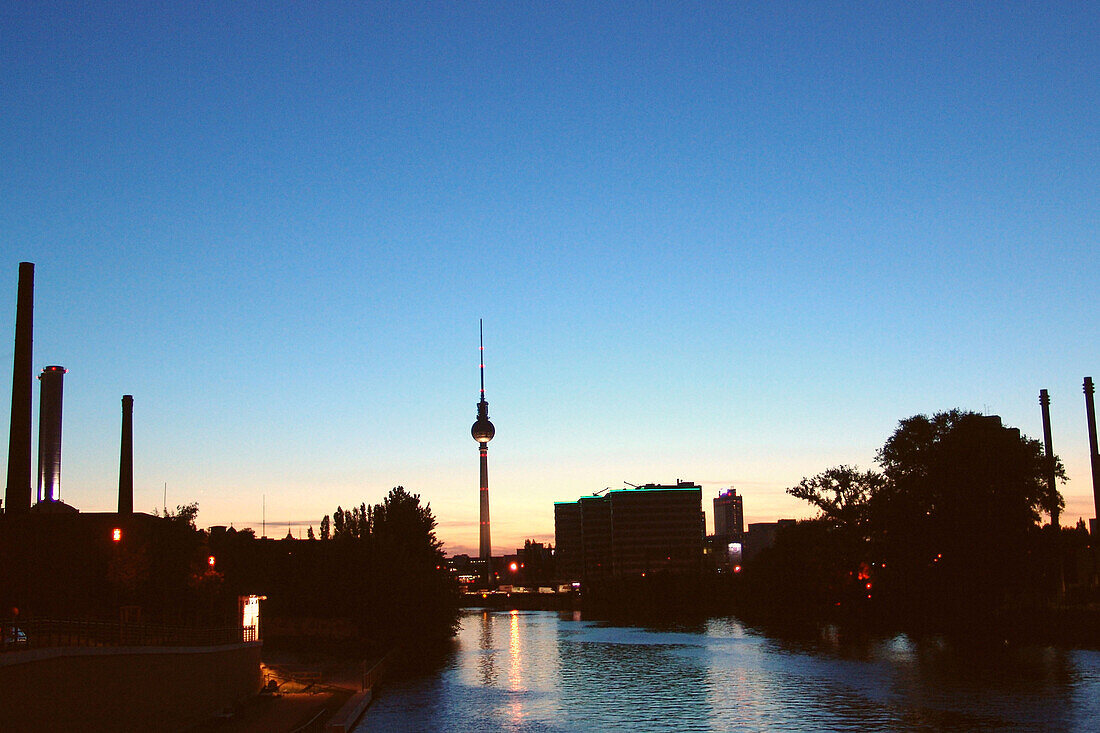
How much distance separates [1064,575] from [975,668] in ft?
112

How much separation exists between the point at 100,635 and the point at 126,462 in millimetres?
70473

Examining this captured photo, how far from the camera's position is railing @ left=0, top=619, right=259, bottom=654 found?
30.5m

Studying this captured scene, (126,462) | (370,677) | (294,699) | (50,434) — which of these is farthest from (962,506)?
(50,434)

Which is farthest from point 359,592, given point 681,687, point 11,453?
point 681,687

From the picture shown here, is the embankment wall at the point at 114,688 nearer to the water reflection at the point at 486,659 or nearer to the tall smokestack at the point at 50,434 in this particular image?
the water reflection at the point at 486,659

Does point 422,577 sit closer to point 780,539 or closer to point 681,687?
point 681,687

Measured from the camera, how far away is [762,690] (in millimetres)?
62812

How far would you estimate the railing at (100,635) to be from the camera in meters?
30.5

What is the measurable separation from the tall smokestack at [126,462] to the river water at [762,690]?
35121 mm

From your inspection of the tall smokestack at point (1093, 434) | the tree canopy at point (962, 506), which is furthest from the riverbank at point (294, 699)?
the tall smokestack at point (1093, 434)

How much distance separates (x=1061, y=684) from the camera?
188 feet

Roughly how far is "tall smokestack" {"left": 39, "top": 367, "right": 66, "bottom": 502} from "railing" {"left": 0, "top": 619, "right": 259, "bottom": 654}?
61588 mm

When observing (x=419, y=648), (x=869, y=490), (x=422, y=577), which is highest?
(x=869, y=490)

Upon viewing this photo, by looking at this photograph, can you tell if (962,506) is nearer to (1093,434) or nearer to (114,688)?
(1093,434)
